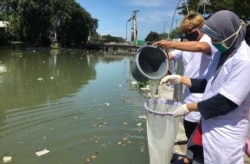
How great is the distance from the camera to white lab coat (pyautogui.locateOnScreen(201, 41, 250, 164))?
7.40ft

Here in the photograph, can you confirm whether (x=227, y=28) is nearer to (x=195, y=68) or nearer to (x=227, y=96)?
(x=227, y=96)

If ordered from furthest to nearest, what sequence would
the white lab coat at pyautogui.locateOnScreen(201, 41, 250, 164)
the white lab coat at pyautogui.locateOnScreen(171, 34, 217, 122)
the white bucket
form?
the white lab coat at pyautogui.locateOnScreen(171, 34, 217, 122), the white bucket, the white lab coat at pyautogui.locateOnScreen(201, 41, 250, 164)

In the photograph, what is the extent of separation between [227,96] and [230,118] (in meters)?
0.18

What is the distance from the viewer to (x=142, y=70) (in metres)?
3.70

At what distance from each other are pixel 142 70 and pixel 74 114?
4.63 meters

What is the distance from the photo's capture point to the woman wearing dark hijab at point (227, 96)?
227 centimetres

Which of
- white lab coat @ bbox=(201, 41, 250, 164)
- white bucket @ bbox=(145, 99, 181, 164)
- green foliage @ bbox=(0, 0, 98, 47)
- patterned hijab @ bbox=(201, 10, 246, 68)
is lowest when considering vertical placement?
white bucket @ bbox=(145, 99, 181, 164)

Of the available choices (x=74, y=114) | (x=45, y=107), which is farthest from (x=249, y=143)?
(x=45, y=107)

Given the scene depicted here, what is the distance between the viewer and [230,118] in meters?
2.36

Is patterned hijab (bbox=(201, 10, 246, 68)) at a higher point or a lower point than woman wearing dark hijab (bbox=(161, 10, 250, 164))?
higher

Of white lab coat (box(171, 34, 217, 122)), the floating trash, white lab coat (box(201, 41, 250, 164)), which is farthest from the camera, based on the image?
the floating trash

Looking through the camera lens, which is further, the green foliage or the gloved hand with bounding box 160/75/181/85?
the green foliage

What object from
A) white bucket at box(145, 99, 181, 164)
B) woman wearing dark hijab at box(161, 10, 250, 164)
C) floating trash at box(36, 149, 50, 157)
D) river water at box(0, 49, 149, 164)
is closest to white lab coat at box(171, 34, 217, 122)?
white bucket at box(145, 99, 181, 164)

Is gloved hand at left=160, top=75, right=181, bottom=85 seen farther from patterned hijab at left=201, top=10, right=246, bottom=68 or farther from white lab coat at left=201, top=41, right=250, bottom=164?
patterned hijab at left=201, top=10, right=246, bottom=68
